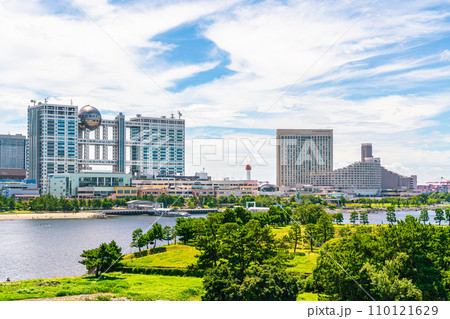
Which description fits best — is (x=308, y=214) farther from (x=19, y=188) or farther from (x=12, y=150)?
(x=12, y=150)

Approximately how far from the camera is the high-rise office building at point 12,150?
112 m

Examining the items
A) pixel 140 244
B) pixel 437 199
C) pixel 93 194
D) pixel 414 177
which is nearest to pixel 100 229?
pixel 140 244

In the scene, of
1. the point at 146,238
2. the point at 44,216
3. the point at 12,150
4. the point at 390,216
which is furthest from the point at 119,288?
the point at 12,150

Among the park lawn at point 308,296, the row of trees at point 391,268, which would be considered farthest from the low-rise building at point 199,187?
the row of trees at point 391,268

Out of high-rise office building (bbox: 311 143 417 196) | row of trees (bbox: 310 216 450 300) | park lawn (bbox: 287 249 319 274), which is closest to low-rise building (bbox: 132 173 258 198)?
high-rise office building (bbox: 311 143 417 196)

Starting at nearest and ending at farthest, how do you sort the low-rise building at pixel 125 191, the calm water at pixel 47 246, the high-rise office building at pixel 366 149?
the calm water at pixel 47 246
the low-rise building at pixel 125 191
the high-rise office building at pixel 366 149

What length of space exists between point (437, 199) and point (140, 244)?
80.1 metres

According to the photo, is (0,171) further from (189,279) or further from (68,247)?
(189,279)

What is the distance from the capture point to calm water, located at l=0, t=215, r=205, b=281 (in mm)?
22500

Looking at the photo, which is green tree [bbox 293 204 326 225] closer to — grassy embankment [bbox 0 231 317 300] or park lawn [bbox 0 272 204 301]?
grassy embankment [bbox 0 231 317 300]

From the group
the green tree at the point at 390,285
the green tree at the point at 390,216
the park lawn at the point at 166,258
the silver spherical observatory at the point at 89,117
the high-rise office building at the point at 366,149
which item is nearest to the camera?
the green tree at the point at 390,285

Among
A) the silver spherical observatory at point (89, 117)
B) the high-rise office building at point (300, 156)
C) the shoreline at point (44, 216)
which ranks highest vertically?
the silver spherical observatory at point (89, 117)

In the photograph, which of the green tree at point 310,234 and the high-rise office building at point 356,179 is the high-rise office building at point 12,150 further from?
the green tree at point 310,234

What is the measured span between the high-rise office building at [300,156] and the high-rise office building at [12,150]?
71515 mm
